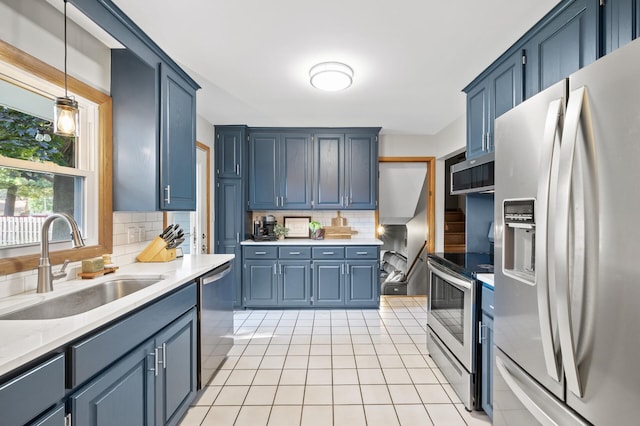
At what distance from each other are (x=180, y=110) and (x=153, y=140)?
444mm

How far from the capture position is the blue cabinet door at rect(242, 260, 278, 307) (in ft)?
13.3

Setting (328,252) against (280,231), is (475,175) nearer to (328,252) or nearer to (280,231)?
(328,252)

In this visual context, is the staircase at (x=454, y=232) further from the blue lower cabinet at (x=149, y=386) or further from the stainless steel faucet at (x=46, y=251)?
the stainless steel faucet at (x=46, y=251)

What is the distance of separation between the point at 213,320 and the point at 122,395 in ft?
3.37

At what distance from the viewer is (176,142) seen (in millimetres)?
2447

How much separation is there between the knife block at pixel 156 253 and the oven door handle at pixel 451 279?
2121 millimetres

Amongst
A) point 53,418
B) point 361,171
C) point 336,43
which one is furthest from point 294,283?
point 53,418

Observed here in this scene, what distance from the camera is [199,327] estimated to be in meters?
2.12

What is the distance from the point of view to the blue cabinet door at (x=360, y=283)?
13.4 feet

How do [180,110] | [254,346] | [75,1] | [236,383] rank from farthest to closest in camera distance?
1. [254,346]
2. [180,110]
3. [236,383]
4. [75,1]

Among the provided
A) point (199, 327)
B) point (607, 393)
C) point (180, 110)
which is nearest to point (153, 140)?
point (180, 110)

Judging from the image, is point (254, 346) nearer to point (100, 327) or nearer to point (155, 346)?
point (155, 346)

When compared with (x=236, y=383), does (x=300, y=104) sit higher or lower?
higher

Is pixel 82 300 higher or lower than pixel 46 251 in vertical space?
lower
